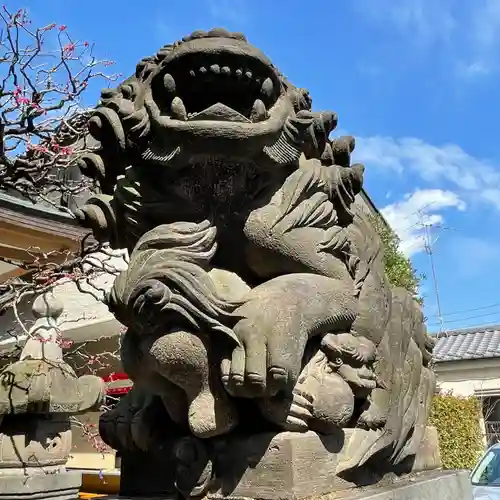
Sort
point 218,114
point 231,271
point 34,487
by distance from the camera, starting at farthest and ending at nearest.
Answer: point 34,487, point 231,271, point 218,114

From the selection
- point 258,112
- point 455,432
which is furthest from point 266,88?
point 455,432

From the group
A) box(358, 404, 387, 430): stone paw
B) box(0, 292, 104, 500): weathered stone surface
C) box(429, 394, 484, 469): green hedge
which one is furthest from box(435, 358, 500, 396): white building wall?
box(358, 404, 387, 430): stone paw

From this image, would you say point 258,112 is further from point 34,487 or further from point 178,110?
point 34,487

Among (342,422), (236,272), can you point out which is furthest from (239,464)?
(236,272)

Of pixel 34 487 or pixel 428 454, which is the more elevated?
pixel 428 454

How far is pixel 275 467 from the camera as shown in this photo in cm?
142

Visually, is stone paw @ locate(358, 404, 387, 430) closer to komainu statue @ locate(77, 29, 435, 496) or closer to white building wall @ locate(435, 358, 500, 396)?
komainu statue @ locate(77, 29, 435, 496)

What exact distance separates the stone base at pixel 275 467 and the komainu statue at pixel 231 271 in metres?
0.02

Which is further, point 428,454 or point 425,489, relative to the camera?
point 428,454

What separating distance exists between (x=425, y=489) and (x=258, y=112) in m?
1.35

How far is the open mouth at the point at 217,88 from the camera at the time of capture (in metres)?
1.56

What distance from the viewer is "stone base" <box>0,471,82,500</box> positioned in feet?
11.0

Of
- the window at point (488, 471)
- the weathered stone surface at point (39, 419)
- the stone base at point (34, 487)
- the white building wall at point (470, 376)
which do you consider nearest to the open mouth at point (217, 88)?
the weathered stone surface at point (39, 419)

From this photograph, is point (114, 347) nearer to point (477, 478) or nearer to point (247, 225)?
point (477, 478)
